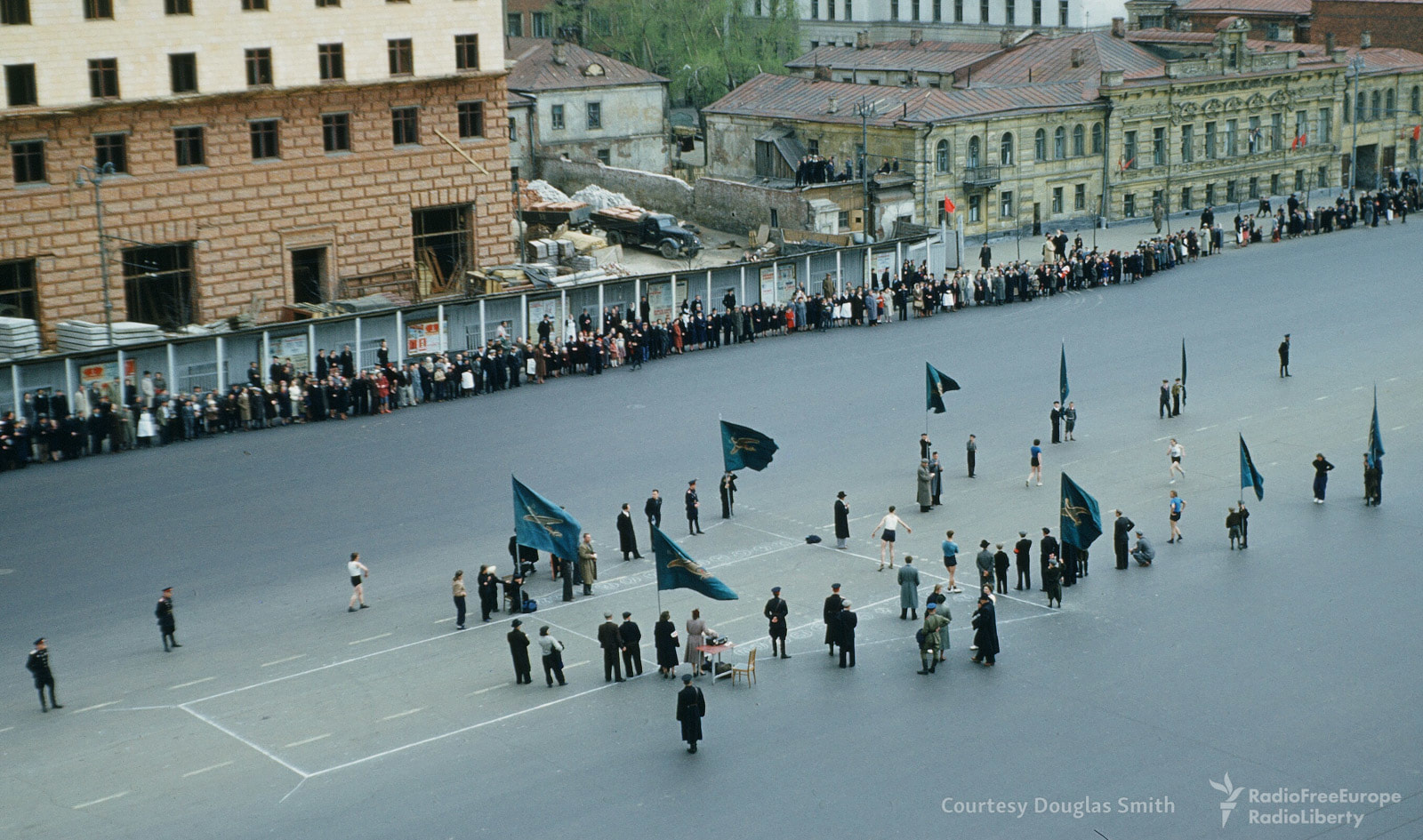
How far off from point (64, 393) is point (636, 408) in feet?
49.6

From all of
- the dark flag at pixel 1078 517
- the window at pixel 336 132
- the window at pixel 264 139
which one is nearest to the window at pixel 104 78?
the window at pixel 264 139

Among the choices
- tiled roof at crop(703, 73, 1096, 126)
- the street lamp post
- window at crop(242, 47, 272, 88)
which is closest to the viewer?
the street lamp post

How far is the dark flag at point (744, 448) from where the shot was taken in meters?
35.5

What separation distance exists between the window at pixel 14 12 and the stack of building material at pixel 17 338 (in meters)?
9.17

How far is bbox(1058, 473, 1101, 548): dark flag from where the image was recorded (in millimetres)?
31688

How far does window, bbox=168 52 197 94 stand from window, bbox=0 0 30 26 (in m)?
4.51

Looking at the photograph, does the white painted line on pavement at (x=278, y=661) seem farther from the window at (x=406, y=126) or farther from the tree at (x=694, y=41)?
the tree at (x=694, y=41)

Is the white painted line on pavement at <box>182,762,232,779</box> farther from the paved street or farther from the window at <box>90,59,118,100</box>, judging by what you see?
the window at <box>90,59,118,100</box>

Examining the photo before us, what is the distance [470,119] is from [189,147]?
1070cm

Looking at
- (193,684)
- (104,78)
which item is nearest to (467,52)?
(104,78)

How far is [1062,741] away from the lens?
82.6 feet

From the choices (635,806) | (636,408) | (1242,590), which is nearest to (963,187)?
(636,408)

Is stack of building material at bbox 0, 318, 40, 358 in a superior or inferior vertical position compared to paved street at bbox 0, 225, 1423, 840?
superior

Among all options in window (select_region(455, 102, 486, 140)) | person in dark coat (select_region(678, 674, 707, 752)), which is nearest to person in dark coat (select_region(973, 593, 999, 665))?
person in dark coat (select_region(678, 674, 707, 752))
